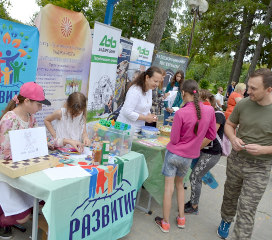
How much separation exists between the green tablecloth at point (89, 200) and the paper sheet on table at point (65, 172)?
0.04 metres

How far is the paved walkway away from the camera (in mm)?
2924

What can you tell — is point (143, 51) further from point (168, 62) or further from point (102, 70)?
point (102, 70)

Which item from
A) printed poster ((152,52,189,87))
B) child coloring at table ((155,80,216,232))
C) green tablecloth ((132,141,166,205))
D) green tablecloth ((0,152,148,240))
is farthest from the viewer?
printed poster ((152,52,189,87))

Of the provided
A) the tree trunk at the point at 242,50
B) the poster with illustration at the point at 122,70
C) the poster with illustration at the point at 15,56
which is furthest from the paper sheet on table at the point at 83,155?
the tree trunk at the point at 242,50

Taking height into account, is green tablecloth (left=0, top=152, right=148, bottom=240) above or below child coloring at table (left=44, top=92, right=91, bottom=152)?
below

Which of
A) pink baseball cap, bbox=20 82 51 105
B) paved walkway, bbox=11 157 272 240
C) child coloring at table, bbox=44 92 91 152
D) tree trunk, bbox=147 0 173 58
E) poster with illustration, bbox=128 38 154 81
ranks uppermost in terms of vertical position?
tree trunk, bbox=147 0 173 58

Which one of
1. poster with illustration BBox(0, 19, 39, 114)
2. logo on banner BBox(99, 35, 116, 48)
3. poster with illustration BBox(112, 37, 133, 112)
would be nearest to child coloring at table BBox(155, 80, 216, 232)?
poster with illustration BBox(0, 19, 39, 114)

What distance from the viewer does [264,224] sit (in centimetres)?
355

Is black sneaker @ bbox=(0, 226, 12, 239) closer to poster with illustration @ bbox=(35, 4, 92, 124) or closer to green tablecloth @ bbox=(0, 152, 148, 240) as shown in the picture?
green tablecloth @ bbox=(0, 152, 148, 240)

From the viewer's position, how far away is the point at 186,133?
8.84 ft

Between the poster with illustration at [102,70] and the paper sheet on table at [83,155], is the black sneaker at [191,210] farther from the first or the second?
the poster with illustration at [102,70]

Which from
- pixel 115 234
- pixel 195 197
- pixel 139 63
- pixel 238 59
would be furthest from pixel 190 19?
pixel 115 234

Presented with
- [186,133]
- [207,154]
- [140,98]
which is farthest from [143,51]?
[186,133]

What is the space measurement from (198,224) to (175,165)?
Answer: 101cm
